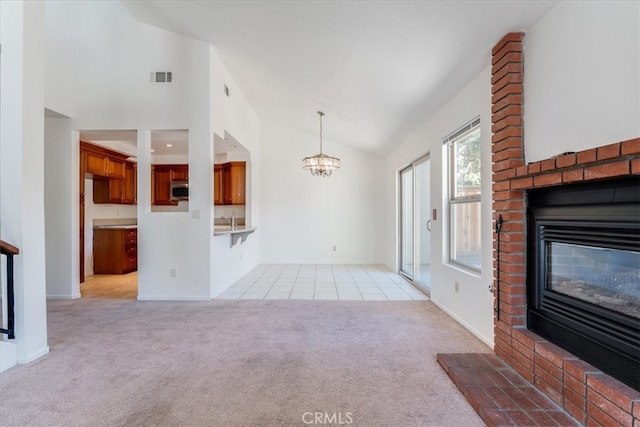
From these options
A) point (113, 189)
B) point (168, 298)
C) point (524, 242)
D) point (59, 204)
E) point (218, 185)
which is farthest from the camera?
point (218, 185)

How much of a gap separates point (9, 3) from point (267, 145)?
16.2 feet

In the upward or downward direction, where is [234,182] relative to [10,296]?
upward

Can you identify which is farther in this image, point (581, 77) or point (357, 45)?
point (357, 45)

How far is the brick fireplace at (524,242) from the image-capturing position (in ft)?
4.61

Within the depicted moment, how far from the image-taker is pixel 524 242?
216cm

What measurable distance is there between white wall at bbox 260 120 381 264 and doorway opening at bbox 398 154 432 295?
1.26 m

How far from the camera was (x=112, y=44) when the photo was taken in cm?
421

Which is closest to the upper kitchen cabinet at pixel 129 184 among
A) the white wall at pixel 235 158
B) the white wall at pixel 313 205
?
the white wall at pixel 235 158

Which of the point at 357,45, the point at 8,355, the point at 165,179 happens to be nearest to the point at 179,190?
the point at 165,179

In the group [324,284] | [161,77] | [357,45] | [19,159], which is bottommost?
[324,284]

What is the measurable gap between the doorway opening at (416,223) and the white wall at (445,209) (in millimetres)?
374

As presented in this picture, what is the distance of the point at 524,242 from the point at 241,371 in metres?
2.24

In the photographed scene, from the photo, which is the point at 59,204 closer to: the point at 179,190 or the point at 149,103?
the point at 149,103

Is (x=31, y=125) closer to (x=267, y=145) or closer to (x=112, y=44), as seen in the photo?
(x=112, y=44)
